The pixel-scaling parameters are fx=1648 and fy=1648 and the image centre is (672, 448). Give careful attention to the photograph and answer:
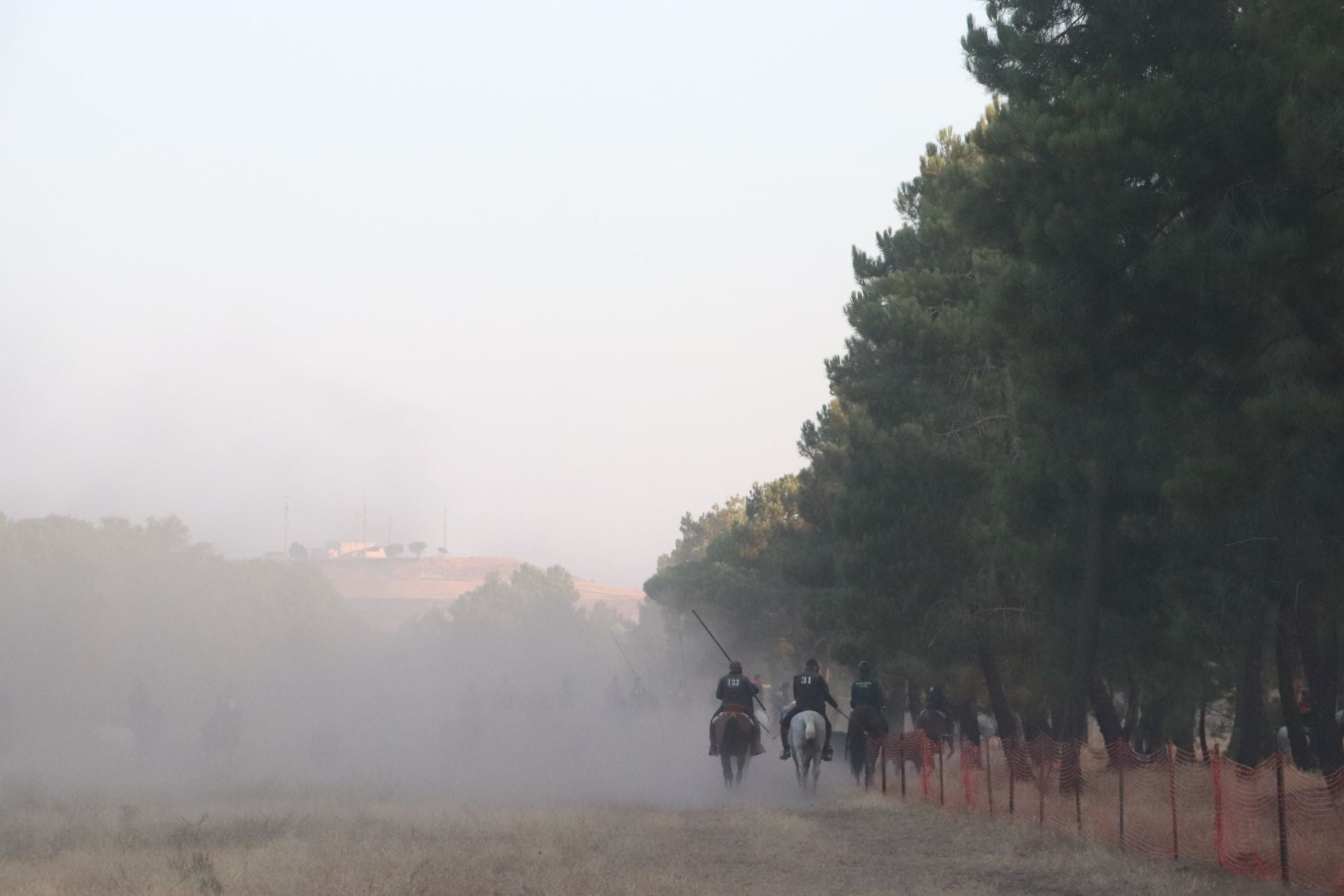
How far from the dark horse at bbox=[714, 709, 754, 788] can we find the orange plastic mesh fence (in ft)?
8.48

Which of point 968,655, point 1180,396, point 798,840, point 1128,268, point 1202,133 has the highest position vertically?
point 1202,133

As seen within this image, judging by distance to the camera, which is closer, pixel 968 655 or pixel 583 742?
pixel 968 655

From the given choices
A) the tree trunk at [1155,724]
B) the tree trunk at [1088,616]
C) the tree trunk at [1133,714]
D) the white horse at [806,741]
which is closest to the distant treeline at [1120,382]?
the tree trunk at [1088,616]

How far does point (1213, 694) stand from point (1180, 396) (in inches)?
697

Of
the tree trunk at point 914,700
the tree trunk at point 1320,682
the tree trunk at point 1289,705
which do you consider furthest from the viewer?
the tree trunk at point 914,700

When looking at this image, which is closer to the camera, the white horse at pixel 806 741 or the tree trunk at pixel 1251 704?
the tree trunk at pixel 1251 704

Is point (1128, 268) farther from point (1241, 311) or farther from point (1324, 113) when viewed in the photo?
point (1324, 113)

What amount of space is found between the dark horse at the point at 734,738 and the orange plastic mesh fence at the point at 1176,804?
2585mm

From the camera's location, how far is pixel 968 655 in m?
32.6

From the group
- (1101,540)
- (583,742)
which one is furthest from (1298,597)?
(583,742)

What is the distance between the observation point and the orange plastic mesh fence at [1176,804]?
14.0 meters

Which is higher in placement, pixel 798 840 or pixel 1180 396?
pixel 1180 396

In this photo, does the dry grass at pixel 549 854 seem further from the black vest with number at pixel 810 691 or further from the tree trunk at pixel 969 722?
the tree trunk at pixel 969 722

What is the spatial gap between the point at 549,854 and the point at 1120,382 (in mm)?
7905
